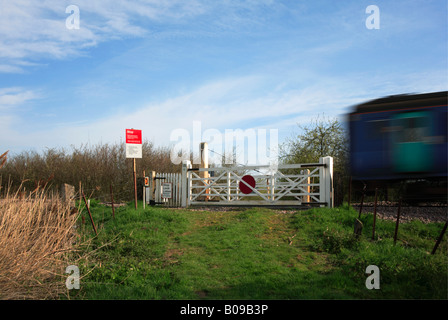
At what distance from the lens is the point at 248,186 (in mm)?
13797

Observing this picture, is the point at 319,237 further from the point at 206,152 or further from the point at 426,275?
the point at 206,152

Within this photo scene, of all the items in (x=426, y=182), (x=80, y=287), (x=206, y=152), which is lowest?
(x=80, y=287)

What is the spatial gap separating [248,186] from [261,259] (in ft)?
23.0

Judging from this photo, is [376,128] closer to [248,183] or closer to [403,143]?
[403,143]

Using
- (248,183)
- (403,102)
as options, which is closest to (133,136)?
(248,183)

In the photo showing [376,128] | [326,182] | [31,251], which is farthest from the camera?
[326,182]

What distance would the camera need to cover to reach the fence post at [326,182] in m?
12.5

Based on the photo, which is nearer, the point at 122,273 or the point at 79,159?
the point at 122,273

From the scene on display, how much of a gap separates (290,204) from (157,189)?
6050 mm

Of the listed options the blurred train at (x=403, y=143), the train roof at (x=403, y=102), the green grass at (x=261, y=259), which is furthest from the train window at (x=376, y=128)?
the green grass at (x=261, y=259)

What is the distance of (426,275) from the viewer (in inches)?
209
